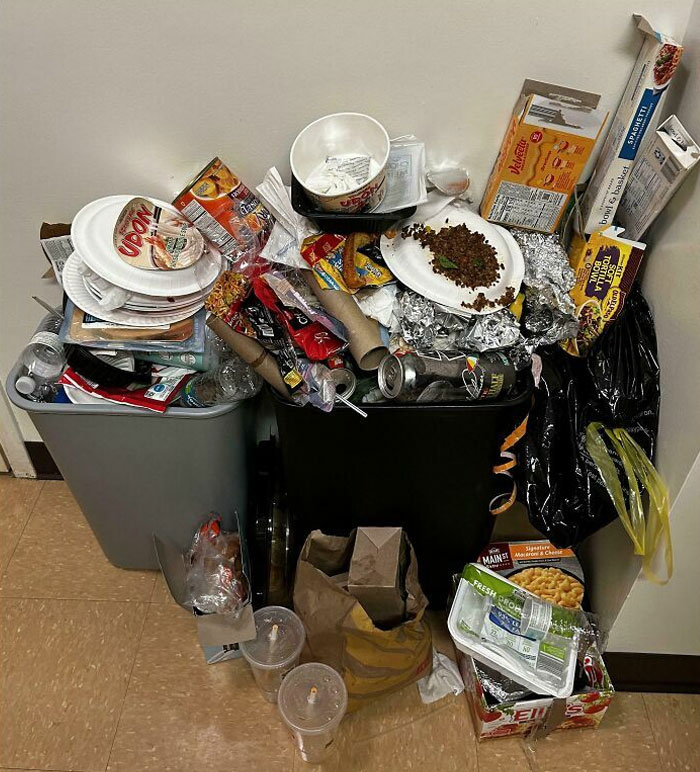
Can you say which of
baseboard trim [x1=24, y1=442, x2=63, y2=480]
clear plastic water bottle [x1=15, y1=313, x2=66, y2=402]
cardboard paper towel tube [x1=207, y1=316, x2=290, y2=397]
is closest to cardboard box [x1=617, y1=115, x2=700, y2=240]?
cardboard paper towel tube [x1=207, y1=316, x2=290, y2=397]

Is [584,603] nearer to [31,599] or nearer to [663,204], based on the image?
[663,204]

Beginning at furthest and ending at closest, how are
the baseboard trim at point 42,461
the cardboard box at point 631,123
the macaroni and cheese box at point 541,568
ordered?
the baseboard trim at point 42,461
the macaroni and cheese box at point 541,568
the cardboard box at point 631,123

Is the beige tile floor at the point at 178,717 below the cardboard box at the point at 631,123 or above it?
below

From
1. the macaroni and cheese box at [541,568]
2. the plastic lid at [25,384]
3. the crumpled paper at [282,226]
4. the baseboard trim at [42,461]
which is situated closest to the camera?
the crumpled paper at [282,226]

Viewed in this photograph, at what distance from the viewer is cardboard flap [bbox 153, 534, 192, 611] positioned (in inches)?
52.1

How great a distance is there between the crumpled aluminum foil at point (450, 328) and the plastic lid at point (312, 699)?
66 centimetres

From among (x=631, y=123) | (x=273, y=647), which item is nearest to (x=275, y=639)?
(x=273, y=647)

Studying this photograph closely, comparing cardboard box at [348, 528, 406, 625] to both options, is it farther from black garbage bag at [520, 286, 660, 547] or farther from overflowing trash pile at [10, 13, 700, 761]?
black garbage bag at [520, 286, 660, 547]

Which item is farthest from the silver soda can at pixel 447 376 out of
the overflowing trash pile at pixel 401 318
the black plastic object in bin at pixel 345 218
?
the black plastic object in bin at pixel 345 218

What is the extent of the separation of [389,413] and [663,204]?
1.77ft

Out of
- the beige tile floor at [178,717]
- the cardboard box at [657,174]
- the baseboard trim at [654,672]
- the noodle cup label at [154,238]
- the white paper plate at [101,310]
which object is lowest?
the beige tile floor at [178,717]

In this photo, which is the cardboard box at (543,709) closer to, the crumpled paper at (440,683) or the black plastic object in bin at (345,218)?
the crumpled paper at (440,683)

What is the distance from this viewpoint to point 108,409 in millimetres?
1244

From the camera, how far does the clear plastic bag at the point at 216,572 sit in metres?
1.35
